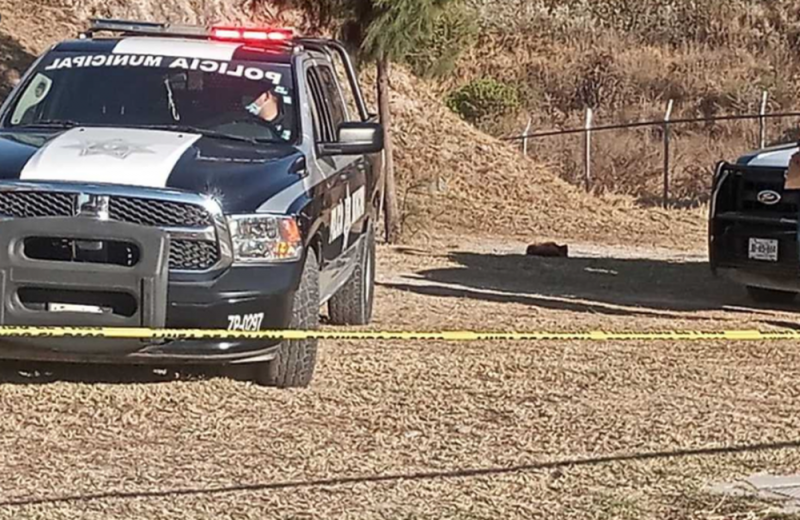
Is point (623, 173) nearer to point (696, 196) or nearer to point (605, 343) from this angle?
point (696, 196)

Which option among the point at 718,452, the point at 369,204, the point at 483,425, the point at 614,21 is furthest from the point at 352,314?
the point at 614,21

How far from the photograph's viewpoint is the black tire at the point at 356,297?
10.3m

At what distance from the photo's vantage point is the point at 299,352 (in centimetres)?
786

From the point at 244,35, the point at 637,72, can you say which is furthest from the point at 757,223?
the point at 637,72

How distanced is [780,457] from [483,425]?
53.9 inches

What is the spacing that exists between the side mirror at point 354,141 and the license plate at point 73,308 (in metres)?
1.90

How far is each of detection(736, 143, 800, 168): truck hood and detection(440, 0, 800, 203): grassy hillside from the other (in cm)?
1434

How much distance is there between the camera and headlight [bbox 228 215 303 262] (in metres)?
7.33

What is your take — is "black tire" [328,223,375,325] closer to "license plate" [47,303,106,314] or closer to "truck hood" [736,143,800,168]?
"truck hood" [736,143,800,168]

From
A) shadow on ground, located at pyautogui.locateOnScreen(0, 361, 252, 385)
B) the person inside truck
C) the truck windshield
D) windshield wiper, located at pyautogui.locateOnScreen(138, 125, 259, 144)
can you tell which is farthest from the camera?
the person inside truck

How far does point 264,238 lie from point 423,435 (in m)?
1.21

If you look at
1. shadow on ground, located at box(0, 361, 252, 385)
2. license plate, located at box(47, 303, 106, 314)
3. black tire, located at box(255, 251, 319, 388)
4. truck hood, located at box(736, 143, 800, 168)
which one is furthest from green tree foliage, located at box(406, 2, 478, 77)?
license plate, located at box(47, 303, 106, 314)

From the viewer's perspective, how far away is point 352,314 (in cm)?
1042

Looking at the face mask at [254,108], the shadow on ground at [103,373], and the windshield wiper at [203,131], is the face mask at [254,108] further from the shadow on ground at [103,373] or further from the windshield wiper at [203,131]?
the shadow on ground at [103,373]
